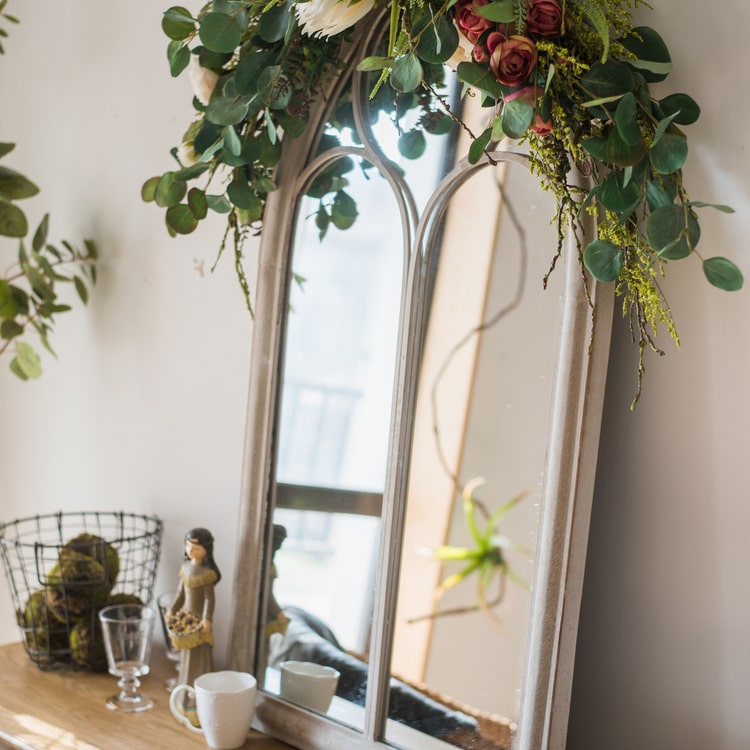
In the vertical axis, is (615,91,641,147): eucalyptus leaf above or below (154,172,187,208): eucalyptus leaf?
above

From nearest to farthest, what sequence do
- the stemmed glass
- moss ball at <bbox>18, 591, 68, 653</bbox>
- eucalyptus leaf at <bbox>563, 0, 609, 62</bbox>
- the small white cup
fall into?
eucalyptus leaf at <bbox>563, 0, 609, 62</bbox>
the small white cup
the stemmed glass
moss ball at <bbox>18, 591, 68, 653</bbox>

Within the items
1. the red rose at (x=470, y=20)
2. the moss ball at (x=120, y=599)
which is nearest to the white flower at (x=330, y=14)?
the red rose at (x=470, y=20)

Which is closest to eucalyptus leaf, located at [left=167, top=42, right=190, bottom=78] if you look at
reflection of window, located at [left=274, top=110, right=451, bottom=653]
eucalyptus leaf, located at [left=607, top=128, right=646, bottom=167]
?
reflection of window, located at [left=274, top=110, right=451, bottom=653]

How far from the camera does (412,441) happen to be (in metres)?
0.98

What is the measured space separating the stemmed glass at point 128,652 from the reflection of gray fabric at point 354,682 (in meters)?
0.18

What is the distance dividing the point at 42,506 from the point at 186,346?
1.68 ft

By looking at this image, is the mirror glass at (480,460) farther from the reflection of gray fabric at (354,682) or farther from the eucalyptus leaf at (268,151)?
the eucalyptus leaf at (268,151)

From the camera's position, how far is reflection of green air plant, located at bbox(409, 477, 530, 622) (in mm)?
904

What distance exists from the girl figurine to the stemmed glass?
0.07 meters

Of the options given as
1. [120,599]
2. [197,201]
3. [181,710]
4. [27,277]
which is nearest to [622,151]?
[197,201]

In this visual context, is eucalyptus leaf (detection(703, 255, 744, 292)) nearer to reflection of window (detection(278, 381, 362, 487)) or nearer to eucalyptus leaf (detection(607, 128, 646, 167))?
eucalyptus leaf (detection(607, 128, 646, 167))

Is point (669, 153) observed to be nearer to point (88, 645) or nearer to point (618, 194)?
point (618, 194)

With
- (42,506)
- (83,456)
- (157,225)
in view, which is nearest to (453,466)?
(157,225)

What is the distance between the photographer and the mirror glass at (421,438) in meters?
0.90
